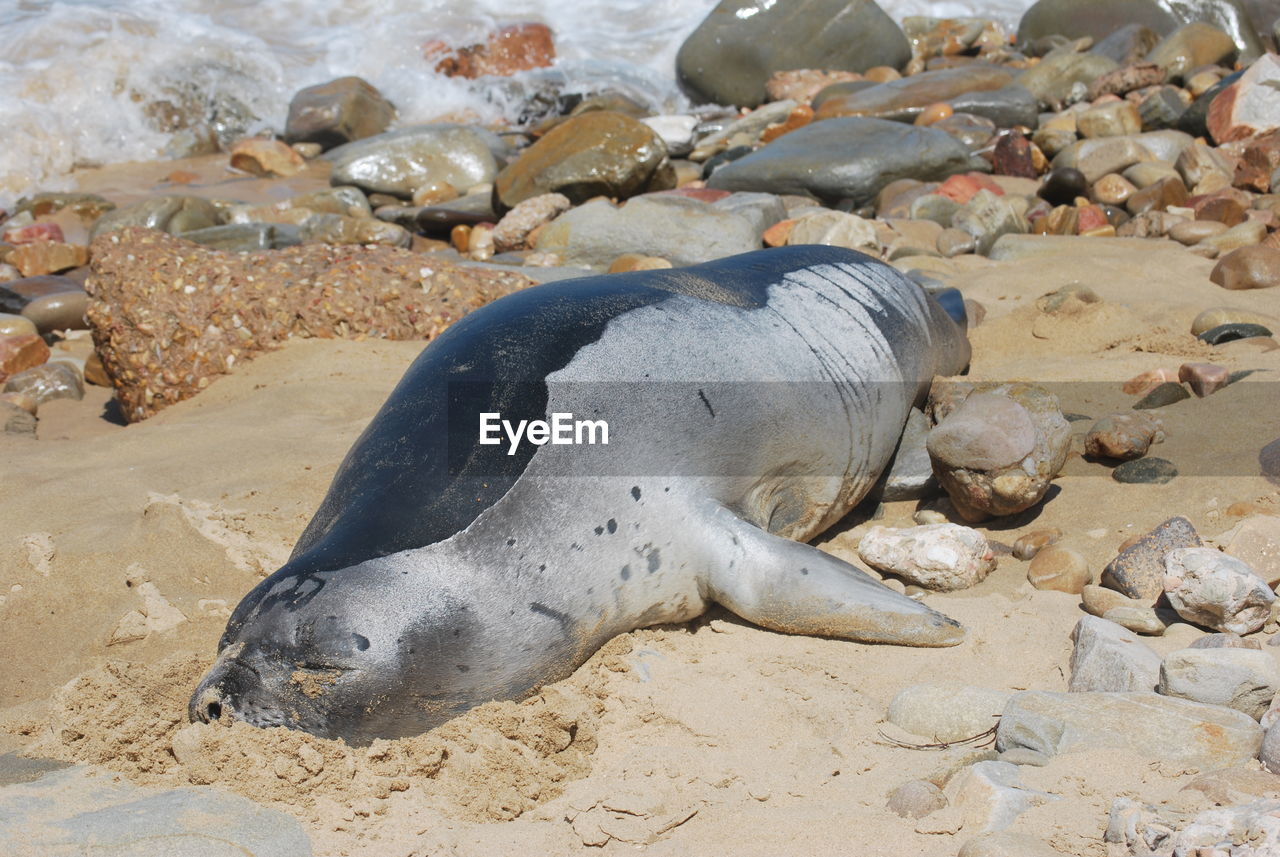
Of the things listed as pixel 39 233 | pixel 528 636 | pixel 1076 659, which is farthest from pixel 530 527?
pixel 39 233

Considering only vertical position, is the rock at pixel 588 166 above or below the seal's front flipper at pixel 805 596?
below

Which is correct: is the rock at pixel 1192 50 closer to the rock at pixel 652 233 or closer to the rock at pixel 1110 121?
the rock at pixel 1110 121

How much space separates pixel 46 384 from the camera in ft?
20.3

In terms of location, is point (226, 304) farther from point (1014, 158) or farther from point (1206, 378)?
point (1014, 158)

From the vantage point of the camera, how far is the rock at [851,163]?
30.0ft

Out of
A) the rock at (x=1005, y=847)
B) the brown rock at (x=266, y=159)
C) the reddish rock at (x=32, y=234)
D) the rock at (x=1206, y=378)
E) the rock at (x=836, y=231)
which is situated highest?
the rock at (x=1005, y=847)

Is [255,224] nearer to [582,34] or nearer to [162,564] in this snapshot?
[162,564]

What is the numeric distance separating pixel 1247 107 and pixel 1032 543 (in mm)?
7088

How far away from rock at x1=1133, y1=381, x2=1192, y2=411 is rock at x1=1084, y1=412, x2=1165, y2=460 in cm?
38

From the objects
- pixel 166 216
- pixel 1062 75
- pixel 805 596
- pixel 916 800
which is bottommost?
pixel 166 216

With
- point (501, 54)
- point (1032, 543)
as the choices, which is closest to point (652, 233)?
point (1032, 543)

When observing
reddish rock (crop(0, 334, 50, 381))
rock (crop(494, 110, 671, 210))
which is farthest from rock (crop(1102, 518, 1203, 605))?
rock (crop(494, 110, 671, 210))

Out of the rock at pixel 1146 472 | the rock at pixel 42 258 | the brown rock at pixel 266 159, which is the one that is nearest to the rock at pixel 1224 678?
the rock at pixel 1146 472

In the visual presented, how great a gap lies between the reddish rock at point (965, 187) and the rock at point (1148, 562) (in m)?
5.64
